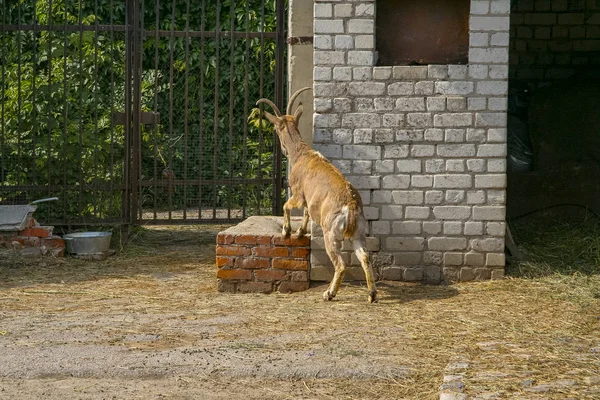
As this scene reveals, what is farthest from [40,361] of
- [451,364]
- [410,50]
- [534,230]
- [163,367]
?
[534,230]

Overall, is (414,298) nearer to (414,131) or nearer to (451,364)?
(414,131)

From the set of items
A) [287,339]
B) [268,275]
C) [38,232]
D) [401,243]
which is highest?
[401,243]

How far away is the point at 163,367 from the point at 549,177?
631cm

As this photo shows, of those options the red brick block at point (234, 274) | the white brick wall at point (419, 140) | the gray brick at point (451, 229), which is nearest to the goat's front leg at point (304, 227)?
the white brick wall at point (419, 140)

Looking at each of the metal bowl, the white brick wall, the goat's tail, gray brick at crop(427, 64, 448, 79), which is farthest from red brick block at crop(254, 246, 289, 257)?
the metal bowl

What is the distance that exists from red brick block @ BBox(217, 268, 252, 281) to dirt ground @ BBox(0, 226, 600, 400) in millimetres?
184

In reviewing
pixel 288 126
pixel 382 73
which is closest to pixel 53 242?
pixel 288 126

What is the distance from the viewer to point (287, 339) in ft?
20.9

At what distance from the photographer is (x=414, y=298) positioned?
25.6 feet

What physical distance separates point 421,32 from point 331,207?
183cm

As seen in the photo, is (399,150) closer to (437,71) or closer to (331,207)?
(437,71)

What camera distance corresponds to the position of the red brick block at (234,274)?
8.17 metres

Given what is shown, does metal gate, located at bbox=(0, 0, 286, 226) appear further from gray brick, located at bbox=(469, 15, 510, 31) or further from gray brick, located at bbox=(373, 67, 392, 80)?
gray brick, located at bbox=(469, 15, 510, 31)

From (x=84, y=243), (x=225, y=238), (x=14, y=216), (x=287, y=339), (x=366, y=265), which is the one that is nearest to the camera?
(x=287, y=339)
